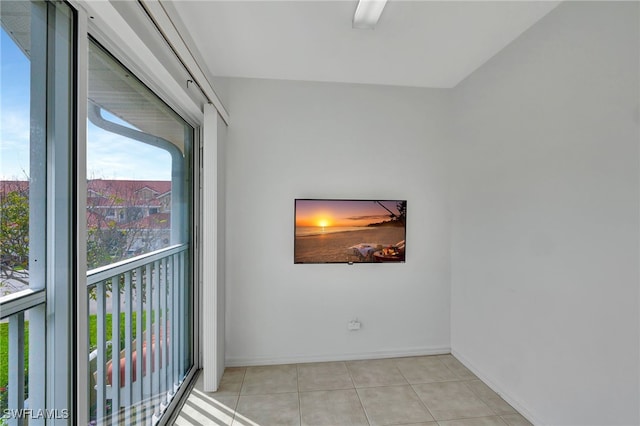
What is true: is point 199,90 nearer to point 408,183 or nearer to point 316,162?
point 316,162

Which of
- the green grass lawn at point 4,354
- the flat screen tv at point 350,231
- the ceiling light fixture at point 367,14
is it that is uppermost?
the ceiling light fixture at point 367,14

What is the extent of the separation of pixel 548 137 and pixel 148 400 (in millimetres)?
3029

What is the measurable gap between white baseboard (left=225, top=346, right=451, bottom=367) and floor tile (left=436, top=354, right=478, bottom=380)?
8cm

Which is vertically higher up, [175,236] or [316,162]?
[316,162]

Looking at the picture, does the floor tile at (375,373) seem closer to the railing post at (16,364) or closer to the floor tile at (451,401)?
the floor tile at (451,401)

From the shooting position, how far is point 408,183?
9.31 feet

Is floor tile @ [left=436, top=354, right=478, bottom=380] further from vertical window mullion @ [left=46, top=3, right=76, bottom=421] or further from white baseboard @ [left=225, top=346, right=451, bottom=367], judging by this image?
vertical window mullion @ [left=46, top=3, right=76, bottom=421]

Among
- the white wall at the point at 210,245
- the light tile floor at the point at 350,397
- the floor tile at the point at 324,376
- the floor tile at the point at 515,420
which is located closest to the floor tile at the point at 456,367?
the light tile floor at the point at 350,397

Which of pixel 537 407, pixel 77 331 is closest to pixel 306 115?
pixel 77 331

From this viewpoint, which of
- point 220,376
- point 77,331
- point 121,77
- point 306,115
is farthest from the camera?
point 306,115

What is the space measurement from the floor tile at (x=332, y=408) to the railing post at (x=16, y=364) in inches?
62.0

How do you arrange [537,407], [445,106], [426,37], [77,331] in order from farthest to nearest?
[445,106] → [426,37] → [537,407] → [77,331]

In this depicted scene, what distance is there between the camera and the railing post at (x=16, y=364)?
863 mm

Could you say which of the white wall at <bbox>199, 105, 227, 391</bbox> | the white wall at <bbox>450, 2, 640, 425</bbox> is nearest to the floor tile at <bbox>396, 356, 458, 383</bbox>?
the white wall at <bbox>450, 2, 640, 425</bbox>
